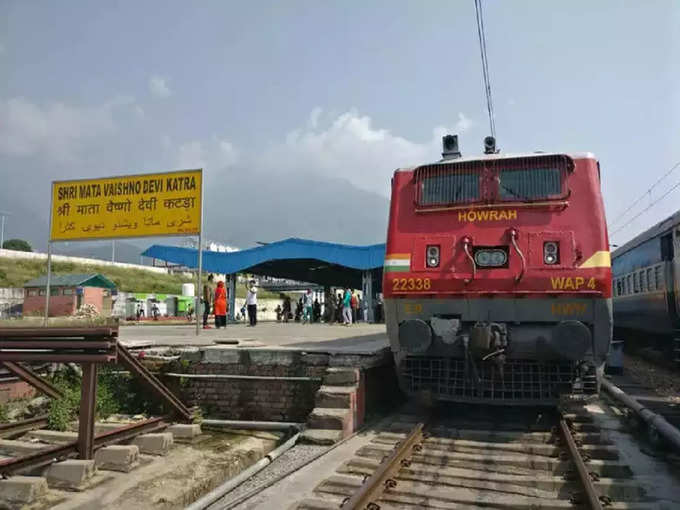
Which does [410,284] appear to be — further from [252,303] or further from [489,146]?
[252,303]

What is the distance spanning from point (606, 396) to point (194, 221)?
9641 millimetres

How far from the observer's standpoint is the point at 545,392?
22.0ft

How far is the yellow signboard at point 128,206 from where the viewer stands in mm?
13914

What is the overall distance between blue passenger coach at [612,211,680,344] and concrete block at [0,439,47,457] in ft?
35.7

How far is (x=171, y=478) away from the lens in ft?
18.0

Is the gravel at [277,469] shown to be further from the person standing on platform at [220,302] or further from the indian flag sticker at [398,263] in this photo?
the person standing on platform at [220,302]

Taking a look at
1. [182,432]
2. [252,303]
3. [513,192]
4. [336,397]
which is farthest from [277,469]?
[252,303]

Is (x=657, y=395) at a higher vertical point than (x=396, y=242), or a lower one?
lower

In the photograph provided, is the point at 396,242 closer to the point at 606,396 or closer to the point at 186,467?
the point at 186,467

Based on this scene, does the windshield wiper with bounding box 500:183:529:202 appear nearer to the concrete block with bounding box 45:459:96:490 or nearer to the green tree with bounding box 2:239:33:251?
the concrete block with bounding box 45:459:96:490

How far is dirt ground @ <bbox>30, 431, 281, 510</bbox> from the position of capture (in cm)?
487

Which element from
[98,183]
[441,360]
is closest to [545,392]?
[441,360]

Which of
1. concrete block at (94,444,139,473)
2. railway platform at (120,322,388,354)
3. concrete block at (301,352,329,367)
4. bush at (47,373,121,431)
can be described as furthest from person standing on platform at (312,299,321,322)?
concrete block at (94,444,139,473)

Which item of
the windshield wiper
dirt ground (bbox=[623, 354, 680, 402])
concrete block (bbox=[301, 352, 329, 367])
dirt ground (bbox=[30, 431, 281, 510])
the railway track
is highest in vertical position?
the windshield wiper
